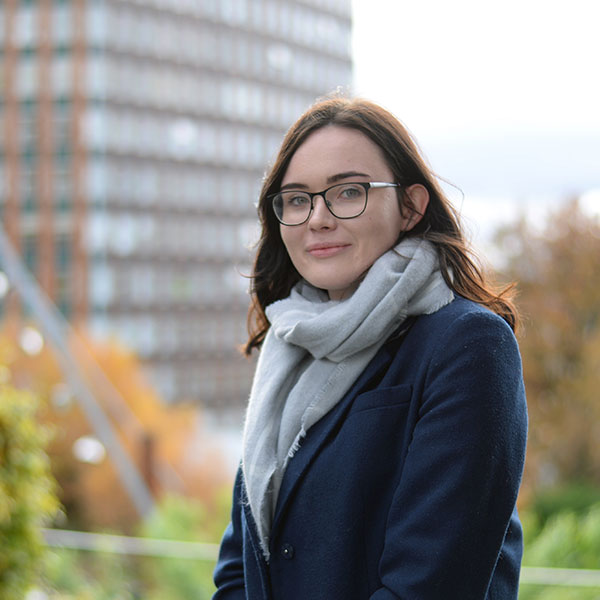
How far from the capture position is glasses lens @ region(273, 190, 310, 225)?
124cm

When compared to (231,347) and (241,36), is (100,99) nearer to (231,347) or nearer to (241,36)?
(241,36)

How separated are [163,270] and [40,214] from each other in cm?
846

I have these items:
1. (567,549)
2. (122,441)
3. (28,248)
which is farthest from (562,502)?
(28,248)

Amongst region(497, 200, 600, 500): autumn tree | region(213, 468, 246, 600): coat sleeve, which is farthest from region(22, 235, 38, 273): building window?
region(213, 468, 246, 600): coat sleeve

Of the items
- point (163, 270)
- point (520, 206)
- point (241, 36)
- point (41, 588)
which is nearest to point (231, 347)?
point (163, 270)

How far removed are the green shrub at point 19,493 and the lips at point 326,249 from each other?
60.3 inches

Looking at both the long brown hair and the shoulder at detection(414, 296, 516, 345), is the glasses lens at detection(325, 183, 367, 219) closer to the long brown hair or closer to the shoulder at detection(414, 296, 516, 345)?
the long brown hair

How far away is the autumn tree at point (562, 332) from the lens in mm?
18938

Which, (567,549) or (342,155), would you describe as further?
(567,549)

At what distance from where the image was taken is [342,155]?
3.88ft

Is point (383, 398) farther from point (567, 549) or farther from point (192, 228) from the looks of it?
point (192, 228)

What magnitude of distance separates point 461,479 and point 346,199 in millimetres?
440

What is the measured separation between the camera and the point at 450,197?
1.25 m

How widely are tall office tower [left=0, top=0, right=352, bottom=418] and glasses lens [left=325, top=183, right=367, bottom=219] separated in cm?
4634
